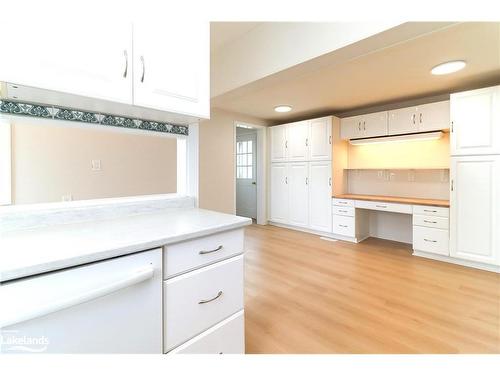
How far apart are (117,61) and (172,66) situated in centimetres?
27

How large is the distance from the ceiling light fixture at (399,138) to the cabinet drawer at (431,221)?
3.54 ft

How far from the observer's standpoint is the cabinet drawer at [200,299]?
0.96 m

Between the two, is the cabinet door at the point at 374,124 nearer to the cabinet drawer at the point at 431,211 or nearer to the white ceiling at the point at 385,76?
the white ceiling at the point at 385,76

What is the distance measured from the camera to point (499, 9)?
1.17m

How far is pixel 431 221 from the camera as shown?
122 inches

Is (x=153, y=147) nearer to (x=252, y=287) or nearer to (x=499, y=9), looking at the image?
(x=252, y=287)

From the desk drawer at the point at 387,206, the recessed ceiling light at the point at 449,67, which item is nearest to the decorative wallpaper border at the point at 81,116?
the recessed ceiling light at the point at 449,67

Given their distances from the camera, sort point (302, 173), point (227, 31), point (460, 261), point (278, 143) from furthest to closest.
Answer: 1. point (278, 143)
2. point (302, 173)
3. point (460, 261)
4. point (227, 31)

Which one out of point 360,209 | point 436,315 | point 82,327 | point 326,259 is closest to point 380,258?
point 326,259

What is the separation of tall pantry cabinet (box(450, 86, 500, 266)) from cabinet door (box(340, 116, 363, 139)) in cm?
121

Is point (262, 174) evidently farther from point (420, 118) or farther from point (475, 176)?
point (475, 176)

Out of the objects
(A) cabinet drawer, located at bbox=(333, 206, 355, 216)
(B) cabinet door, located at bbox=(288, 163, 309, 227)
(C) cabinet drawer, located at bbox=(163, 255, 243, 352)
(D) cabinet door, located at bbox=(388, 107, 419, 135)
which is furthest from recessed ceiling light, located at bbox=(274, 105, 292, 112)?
(C) cabinet drawer, located at bbox=(163, 255, 243, 352)

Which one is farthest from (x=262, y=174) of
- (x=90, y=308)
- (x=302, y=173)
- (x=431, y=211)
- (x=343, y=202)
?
(x=90, y=308)

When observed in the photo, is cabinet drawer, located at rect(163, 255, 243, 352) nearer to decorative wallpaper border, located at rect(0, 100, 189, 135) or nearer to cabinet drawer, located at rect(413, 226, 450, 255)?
decorative wallpaper border, located at rect(0, 100, 189, 135)
